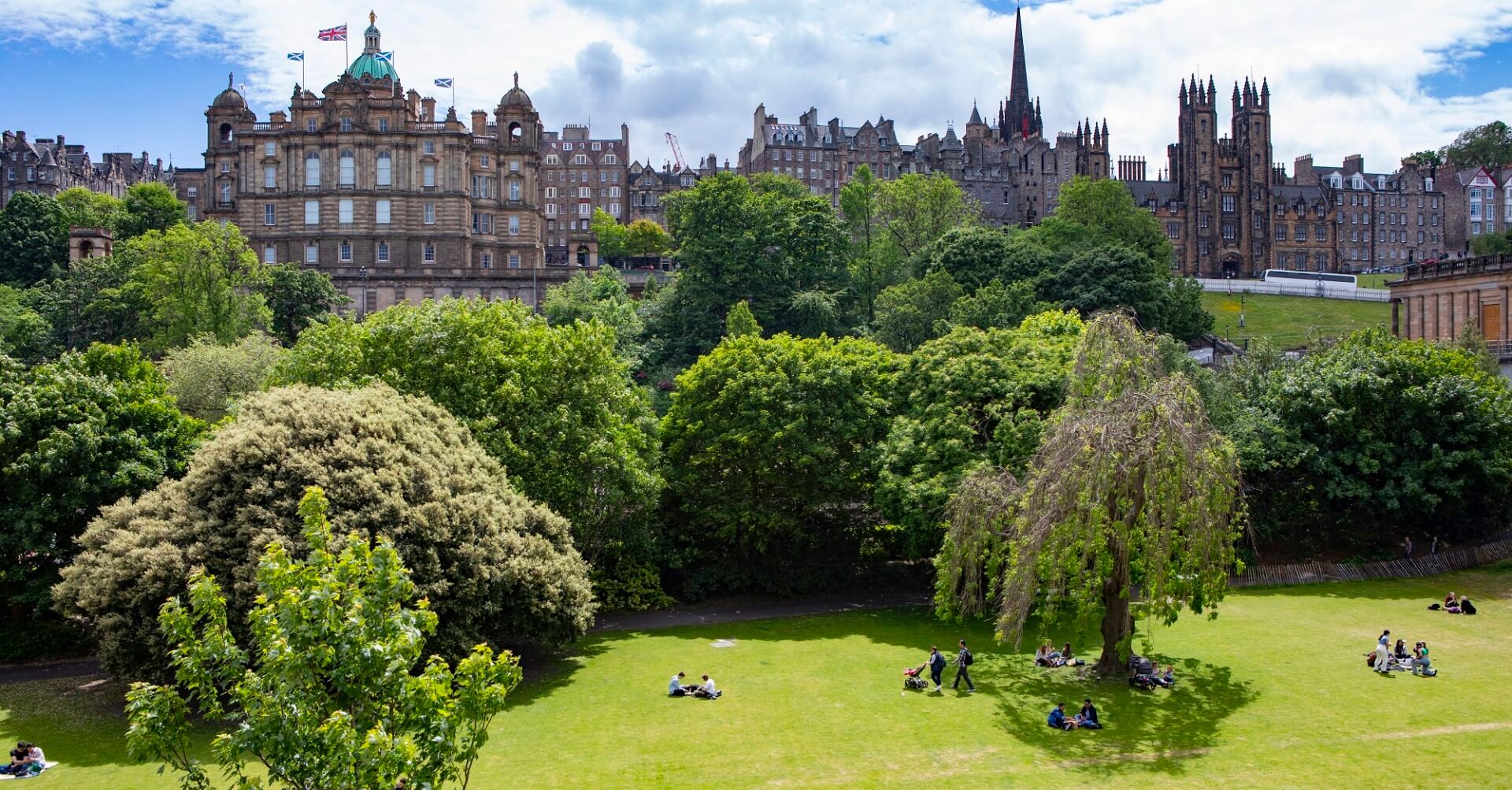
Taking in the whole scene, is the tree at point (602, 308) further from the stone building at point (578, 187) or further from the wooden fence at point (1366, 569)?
the stone building at point (578, 187)

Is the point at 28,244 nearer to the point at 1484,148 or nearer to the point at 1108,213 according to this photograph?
the point at 1108,213

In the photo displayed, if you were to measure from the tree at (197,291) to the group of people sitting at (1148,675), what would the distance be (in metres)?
56.8

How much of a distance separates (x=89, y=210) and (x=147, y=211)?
7.98 meters

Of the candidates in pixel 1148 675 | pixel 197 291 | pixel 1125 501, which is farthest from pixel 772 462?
pixel 197 291

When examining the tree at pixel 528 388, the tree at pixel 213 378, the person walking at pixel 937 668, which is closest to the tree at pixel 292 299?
the tree at pixel 213 378

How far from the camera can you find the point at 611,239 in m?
124

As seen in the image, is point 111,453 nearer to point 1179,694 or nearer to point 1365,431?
point 1179,694

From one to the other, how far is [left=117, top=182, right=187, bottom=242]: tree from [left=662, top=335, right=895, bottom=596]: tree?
241 feet

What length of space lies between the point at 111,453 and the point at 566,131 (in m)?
120

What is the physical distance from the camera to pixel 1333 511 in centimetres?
4753

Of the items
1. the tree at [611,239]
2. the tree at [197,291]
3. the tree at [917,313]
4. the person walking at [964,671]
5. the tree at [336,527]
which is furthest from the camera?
the tree at [611,239]

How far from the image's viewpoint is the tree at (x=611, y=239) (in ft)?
405

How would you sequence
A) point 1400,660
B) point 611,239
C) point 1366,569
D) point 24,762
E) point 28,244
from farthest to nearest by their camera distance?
point 611,239 < point 28,244 < point 1366,569 < point 1400,660 < point 24,762

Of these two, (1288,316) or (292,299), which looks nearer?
(292,299)
